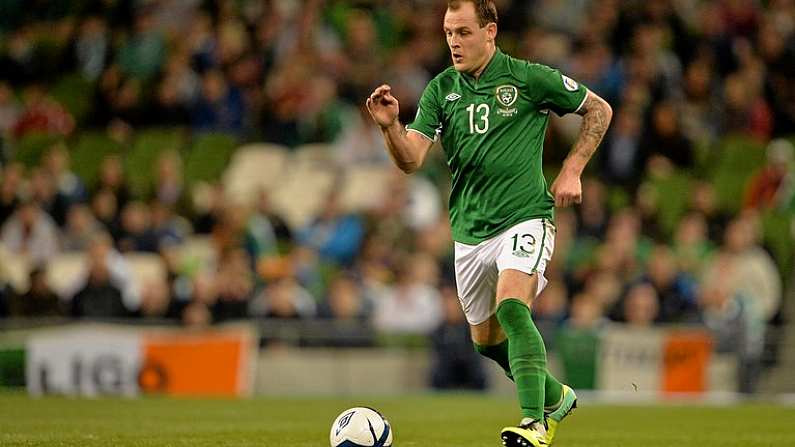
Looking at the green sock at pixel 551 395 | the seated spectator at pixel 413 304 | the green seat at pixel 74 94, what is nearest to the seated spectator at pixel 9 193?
the green seat at pixel 74 94

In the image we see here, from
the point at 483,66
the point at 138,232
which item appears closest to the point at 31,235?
the point at 138,232

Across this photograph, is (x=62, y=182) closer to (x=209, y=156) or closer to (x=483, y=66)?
(x=209, y=156)

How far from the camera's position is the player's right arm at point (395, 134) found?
8117 mm

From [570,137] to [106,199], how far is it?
6110mm

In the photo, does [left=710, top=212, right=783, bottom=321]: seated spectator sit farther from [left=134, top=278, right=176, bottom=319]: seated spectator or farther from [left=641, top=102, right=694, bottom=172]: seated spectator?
[left=134, top=278, right=176, bottom=319]: seated spectator

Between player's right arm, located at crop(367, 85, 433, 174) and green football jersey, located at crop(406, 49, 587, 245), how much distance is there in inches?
6.2

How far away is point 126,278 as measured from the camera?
61.2ft

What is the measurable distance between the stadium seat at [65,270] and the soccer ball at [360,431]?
11111mm

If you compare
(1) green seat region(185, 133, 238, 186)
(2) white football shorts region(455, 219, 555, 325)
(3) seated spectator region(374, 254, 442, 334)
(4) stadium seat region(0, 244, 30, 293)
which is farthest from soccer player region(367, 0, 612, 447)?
(1) green seat region(185, 133, 238, 186)

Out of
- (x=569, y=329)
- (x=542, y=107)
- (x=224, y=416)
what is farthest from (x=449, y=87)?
(x=569, y=329)

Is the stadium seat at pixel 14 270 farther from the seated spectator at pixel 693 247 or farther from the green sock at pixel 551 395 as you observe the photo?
the green sock at pixel 551 395

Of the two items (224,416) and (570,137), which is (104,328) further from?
(570,137)

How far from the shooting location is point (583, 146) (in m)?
8.86

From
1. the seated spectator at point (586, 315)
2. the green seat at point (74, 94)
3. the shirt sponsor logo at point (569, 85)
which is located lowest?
the seated spectator at point (586, 315)
